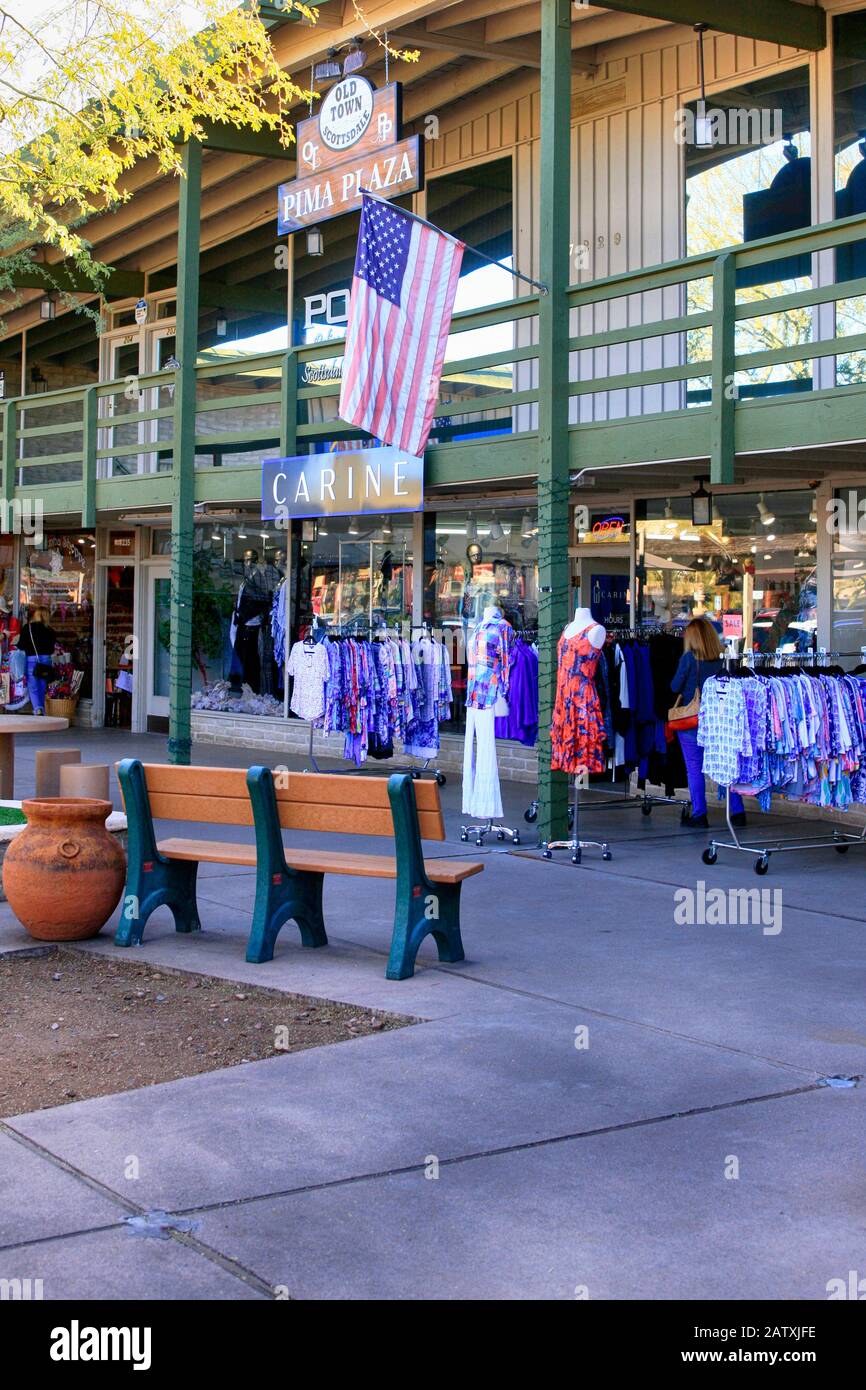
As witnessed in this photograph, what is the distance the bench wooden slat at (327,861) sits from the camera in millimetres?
7508

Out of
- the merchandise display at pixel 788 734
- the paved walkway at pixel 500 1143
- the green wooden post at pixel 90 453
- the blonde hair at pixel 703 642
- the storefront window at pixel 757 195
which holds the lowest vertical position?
the paved walkway at pixel 500 1143

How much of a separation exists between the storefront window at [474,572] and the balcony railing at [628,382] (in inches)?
38.1

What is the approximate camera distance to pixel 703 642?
11969mm

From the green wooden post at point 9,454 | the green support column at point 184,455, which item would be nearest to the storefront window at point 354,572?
the green support column at point 184,455

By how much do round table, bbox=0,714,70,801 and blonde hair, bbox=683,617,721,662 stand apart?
4903 mm

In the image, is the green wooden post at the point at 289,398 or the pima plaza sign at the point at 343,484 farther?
the green wooden post at the point at 289,398

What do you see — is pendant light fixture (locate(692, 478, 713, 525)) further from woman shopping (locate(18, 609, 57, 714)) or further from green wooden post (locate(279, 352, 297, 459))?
woman shopping (locate(18, 609, 57, 714))

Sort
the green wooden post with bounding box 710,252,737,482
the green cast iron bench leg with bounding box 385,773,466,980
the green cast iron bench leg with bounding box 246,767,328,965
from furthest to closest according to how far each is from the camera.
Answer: the green wooden post with bounding box 710,252,737,482
the green cast iron bench leg with bounding box 246,767,328,965
the green cast iron bench leg with bounding box 385,773,466,980

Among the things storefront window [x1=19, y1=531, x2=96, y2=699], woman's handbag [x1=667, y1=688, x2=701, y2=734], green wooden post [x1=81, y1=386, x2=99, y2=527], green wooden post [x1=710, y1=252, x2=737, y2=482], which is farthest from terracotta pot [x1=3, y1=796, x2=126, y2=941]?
storefront window [x1=19, y1=531, x2=96, y2=699]

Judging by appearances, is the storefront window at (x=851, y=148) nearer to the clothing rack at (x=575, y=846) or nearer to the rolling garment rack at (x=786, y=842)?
the rolling garment rack at (x=786, y=842)

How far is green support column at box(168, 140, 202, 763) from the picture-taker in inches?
588

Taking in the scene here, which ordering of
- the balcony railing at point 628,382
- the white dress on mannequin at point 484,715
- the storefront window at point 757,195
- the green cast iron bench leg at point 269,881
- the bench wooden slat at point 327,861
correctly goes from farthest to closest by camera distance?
1. the storefront window at point 757,195
2. the white dress on mannequin at point 484,715
3. the balcony railing at point 628,382
4. the green cast iron bench leg at point 269,881
5. the bench wooden slat at point 327,861

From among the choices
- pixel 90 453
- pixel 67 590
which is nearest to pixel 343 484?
pixel 90 453

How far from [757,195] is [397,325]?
11.8 ft
